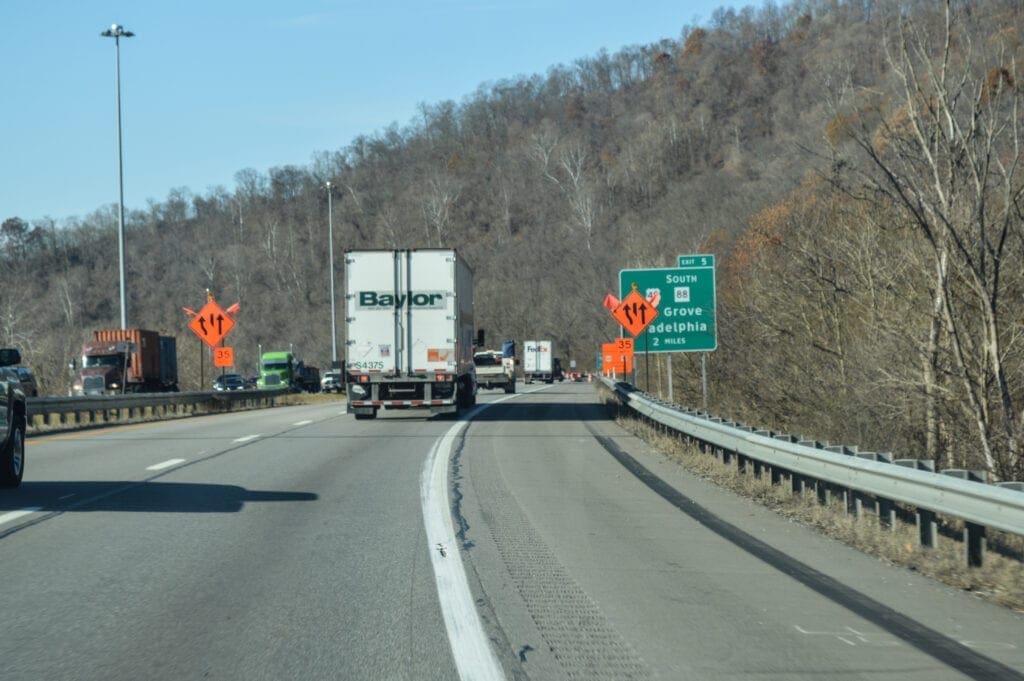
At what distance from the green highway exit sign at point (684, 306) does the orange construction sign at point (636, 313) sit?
392 millimetres

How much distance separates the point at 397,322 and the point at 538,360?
6547 centimetres

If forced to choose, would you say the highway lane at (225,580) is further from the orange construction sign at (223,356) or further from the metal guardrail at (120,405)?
the orange construction sign at (223,356)

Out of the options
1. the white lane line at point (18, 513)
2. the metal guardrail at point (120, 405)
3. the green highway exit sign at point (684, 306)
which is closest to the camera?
the white lane line at point (18, 513)

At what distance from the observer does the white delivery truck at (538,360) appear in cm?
9238

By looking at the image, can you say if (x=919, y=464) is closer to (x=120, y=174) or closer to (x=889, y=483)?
(x=889, y=483)

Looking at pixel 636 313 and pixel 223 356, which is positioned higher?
pixel 636 313

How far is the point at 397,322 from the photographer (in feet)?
90.0

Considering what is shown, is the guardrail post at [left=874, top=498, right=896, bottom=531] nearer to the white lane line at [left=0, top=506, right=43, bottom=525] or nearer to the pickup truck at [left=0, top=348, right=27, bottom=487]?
the white lane line at [left=0, top=506, right=43, bottom=525]

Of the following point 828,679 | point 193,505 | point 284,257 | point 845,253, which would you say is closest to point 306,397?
point 845,253

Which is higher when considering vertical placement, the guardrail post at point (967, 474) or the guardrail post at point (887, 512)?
the guardrail post at point (967, 474)

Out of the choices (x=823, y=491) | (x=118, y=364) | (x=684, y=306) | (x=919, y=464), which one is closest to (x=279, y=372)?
(x=118, y=364)

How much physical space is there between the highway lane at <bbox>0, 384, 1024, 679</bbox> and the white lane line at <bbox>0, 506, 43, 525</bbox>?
10 cm

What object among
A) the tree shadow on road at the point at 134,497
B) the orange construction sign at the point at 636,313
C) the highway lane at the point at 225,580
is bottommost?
the highway lane at the point at 225,580

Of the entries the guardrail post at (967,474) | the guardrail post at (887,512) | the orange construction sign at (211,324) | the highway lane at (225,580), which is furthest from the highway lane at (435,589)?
the orange construction sign at (211,324)
